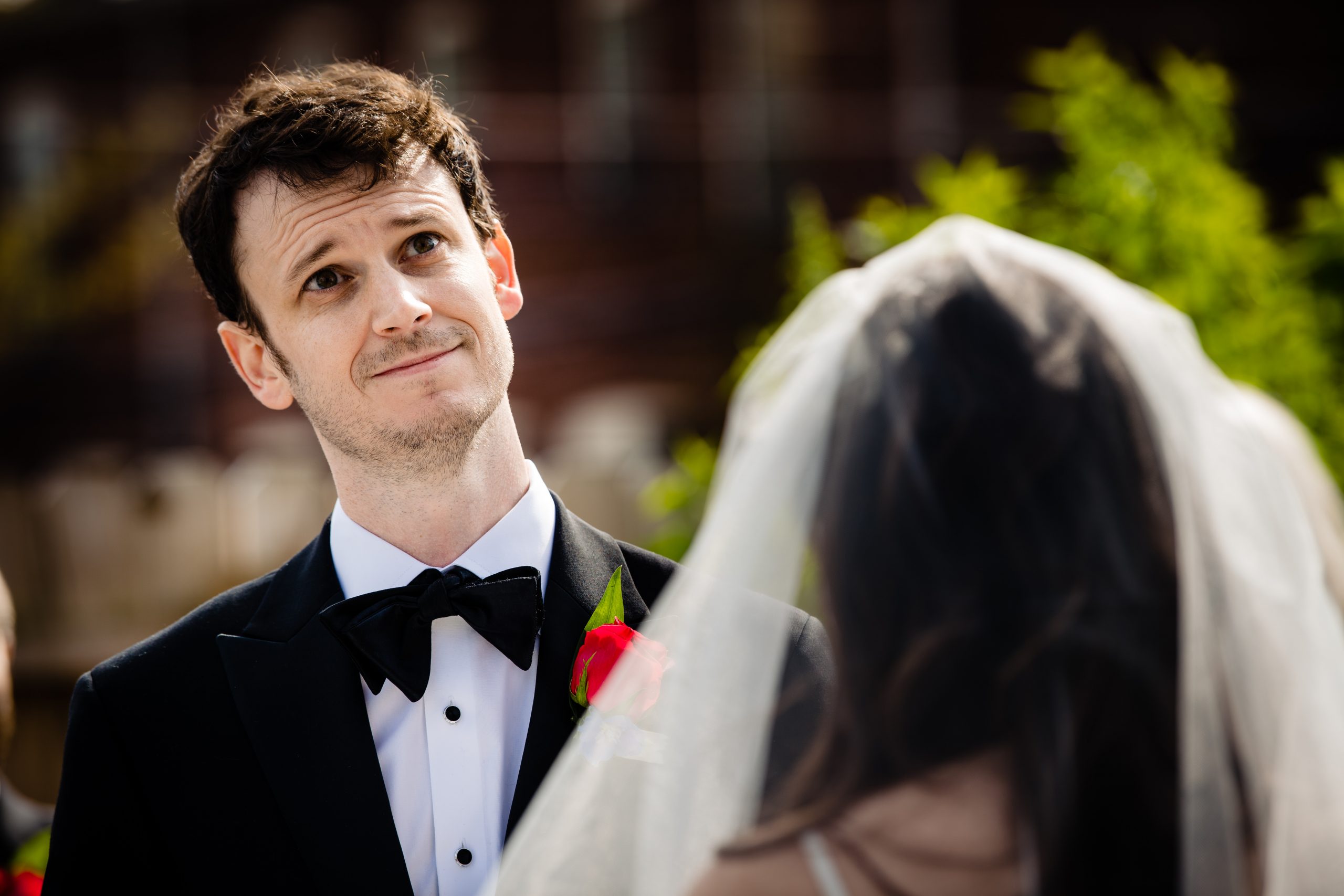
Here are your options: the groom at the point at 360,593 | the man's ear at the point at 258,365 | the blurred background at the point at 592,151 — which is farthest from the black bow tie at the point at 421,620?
the blurred background at the point at 592,151

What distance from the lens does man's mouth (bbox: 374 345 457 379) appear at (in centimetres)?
213

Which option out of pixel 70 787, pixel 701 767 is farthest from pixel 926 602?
pixel 70 787

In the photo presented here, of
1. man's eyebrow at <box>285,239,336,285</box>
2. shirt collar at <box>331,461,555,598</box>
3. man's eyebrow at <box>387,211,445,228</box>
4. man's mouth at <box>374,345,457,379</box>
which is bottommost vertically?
shirt collar at <box>331,461,555,598</box>

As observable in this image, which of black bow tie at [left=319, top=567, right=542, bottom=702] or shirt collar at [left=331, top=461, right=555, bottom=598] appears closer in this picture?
black bow tie at [left=319, top=567, right=542, bottom=702]

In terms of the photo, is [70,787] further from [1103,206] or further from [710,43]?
[710,43]

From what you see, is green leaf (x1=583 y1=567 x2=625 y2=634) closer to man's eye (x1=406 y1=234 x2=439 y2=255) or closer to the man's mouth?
the man's mouth

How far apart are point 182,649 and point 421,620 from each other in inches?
19.2

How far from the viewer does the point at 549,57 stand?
1180 cm

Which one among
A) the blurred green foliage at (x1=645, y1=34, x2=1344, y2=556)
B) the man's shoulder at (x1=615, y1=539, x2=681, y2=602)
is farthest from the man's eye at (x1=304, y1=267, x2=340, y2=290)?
the blurred green foliage at (x1=645, y1=34, x2=1344, y2=556)

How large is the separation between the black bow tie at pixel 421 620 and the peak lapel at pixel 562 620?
0.06 meters

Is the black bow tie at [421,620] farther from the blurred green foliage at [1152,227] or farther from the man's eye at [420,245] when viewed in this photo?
the blurred green foliage at [1152,227]

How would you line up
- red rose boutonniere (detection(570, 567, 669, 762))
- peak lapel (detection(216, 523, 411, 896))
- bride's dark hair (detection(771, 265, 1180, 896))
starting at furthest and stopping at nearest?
→ peak lapel (detection(216, 523, 411, 896)) < red rose boutonniere (detection(570, 567, 669, 762)) < bride's dark hair (detection(771, 265, 1180, 896))

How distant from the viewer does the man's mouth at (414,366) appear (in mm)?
2127

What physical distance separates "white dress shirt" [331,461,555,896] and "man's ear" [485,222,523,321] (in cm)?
48
